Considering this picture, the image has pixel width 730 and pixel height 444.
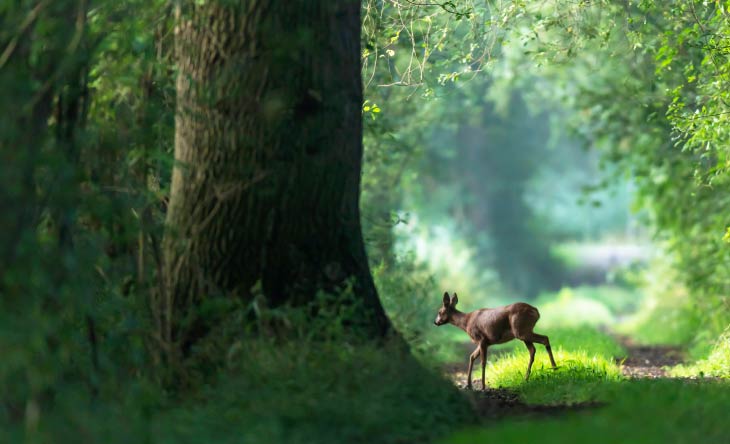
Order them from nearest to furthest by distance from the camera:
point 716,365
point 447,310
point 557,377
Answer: point 557,377, point 716,365, point 447,310

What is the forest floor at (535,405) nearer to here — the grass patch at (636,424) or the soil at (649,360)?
the soil at (649,360)

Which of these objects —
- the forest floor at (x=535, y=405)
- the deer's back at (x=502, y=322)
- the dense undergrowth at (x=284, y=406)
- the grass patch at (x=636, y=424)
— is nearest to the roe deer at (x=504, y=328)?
the deer's back at (x=502, y=322)

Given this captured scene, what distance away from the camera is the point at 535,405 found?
33.3ft

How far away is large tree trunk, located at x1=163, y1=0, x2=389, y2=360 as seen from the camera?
9.55m

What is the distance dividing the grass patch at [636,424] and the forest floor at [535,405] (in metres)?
0.38

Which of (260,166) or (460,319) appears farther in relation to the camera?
(460,319)

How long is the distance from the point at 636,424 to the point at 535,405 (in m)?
2.83

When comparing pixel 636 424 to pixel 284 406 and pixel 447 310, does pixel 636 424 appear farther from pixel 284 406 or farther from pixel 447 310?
pixel 447 310

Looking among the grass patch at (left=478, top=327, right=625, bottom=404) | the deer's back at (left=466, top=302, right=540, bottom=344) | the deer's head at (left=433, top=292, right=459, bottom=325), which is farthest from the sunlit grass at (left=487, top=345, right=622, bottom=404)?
the deer's head at (left=433, top=292, right=459, bottom=325)

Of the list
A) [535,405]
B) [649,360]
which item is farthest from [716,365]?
[535,405]

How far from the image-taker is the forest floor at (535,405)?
9203mm

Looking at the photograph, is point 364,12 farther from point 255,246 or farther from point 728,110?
point 255,246

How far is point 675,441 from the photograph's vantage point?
22.9 feet

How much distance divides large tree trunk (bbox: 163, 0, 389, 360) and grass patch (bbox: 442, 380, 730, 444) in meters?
2.29
